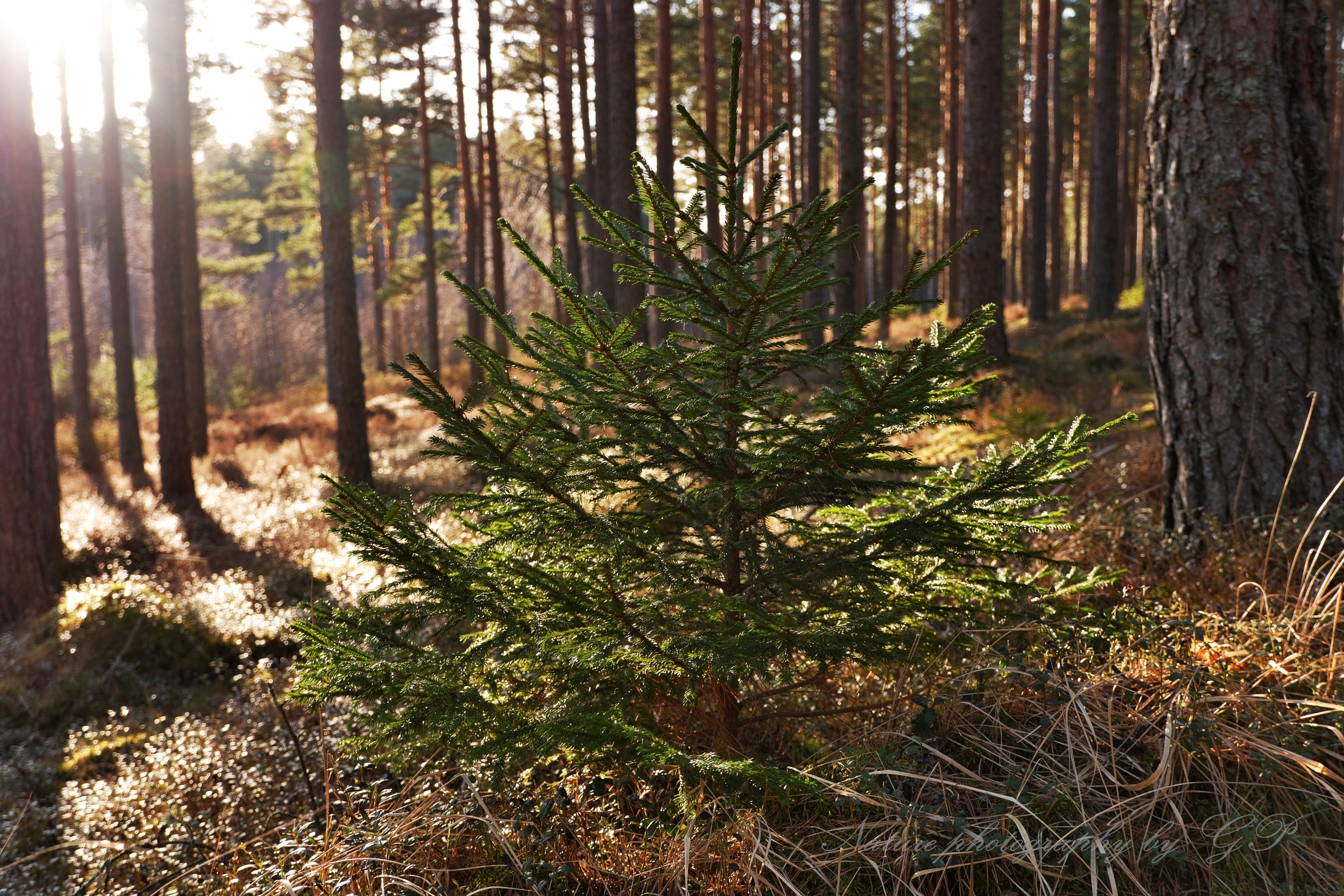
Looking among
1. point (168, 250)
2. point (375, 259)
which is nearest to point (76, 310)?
point (168, 250)

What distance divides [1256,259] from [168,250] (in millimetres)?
13090

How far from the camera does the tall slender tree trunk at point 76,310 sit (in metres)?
16.2

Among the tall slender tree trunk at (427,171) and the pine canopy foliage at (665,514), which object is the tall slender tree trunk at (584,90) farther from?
the pine canopy foliage at (665,514)

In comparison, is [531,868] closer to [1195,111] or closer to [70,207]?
[1195,111]

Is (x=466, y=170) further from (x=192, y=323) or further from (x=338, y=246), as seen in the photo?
(x=338, y=246)

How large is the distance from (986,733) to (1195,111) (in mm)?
3090

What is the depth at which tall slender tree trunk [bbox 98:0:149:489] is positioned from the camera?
14.3 metres

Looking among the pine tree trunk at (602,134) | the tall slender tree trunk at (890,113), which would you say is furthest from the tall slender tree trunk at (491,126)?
the tall slender tree trunk at (890,113)

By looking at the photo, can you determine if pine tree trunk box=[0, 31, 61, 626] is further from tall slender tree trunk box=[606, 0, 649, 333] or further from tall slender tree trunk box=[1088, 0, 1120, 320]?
tall slender tree trunk box=[1088, 0, 1120, 320]

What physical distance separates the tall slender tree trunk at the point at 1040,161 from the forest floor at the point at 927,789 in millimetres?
14643

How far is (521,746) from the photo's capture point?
6.58 feet

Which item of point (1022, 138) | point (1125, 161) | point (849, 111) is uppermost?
point (1022, 138)

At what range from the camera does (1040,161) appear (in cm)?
1750

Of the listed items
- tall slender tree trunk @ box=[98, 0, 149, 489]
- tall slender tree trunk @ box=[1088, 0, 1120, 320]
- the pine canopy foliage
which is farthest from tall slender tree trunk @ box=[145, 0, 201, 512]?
tall slender tree trunk @ box=[1088, 0, 1120, 320]
